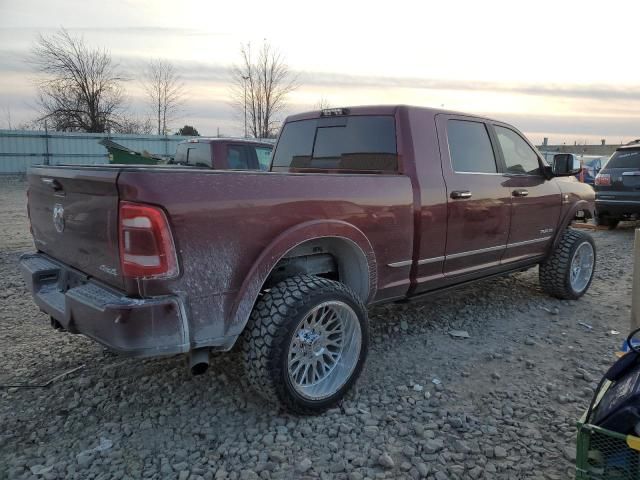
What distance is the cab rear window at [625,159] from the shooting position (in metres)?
9.64

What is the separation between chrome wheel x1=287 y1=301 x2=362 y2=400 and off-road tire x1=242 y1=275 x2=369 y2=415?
6cm

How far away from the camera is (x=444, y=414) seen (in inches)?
122

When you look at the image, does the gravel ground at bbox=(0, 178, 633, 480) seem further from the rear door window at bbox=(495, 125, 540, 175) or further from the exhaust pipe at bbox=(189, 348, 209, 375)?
the rear door window at bbox=(495, 125, 540, 175)

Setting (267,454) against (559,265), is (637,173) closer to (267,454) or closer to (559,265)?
(559,265)

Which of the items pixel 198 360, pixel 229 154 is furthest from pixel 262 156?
pixel 198 360

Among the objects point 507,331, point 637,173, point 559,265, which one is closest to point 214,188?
point 507,331

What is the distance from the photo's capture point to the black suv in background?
9.59 meters

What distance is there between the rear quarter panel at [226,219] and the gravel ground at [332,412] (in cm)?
66

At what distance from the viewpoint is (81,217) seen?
275cm

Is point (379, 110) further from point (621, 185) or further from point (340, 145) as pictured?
point (621, 185)

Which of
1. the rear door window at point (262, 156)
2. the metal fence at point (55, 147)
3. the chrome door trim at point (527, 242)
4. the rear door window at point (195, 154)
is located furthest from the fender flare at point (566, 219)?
the metal fence at point (55, 147)

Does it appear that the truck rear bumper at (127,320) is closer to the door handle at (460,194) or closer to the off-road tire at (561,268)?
the door handle at (460,194)

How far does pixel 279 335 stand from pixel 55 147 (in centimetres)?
2404

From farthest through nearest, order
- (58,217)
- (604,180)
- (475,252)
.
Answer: (604,180), (475,252), (58,217)
